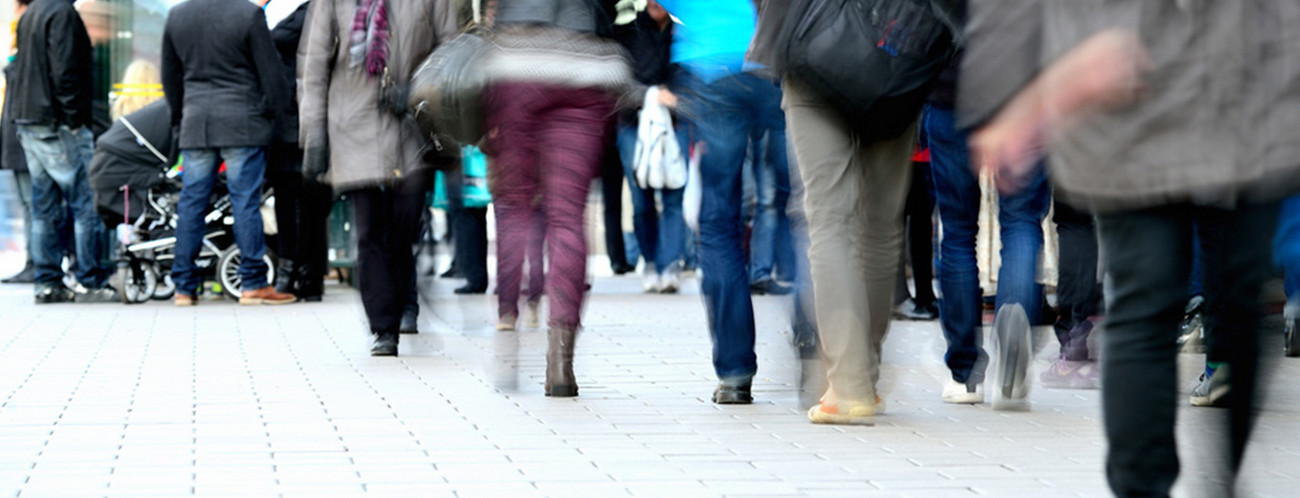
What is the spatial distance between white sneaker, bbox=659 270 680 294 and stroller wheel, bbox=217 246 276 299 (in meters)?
Result: 2.72

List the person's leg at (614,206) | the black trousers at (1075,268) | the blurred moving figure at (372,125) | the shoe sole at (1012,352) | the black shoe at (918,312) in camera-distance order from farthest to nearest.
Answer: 1. the person's leg at (614,206)
2. the black shoe at (918,312)
3. the blurred moving figure at (372,125)
4. the black trousers at (1075,268)
5. the shoe sole at (1012,352)

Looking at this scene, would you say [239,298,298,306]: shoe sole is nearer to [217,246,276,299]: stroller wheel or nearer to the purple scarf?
[217,246,276,299]: stroller wheel

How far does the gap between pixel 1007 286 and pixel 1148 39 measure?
9.77 ft

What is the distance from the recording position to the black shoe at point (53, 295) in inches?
494

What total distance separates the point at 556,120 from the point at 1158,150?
353cm

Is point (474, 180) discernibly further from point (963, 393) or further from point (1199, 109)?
point (1199, 109)

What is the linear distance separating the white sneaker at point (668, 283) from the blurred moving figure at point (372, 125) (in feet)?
15.8

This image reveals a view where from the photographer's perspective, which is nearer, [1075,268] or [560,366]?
[560,366]

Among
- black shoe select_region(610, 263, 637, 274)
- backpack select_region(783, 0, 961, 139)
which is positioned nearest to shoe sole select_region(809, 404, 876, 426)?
backpack select_region(783, 0, 961, 139)

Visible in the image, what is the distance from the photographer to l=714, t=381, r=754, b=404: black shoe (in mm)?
6336

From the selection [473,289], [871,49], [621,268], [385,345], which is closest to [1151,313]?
[871,49]

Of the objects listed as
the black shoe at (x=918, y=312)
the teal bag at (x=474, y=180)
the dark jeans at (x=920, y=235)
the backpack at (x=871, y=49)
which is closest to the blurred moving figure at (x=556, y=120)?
the backpack at (x=871, y=49)

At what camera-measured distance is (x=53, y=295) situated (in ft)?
41.2

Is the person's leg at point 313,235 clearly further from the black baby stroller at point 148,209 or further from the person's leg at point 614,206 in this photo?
the person's leg at point 614,206
